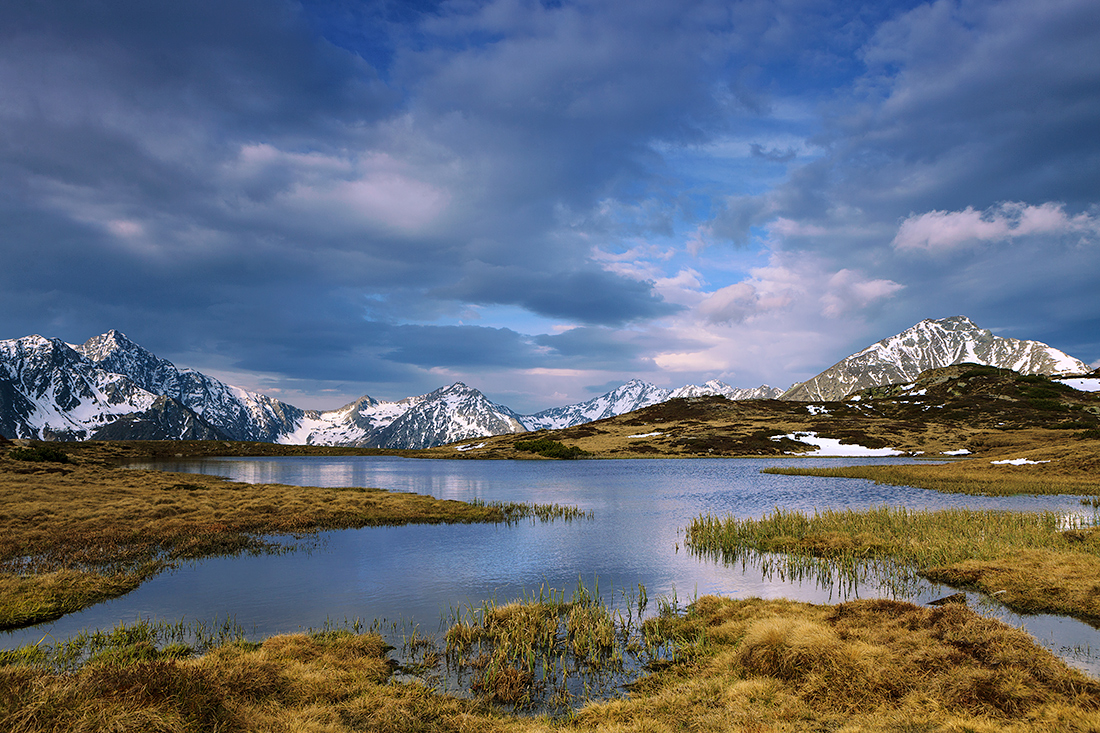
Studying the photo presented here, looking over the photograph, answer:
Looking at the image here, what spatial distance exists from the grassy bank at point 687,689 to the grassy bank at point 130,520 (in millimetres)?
8896

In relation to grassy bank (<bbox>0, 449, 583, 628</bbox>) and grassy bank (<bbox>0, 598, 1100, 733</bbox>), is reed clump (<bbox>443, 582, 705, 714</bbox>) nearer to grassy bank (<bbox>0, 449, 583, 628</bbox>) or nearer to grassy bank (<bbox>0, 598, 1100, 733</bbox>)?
grassy bank (<bbox>0, 598, 1100, 733</bbox>)

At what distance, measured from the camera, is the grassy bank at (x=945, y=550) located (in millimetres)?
20594

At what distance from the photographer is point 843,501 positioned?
169ft

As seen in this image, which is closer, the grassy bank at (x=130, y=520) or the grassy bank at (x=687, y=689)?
the grassy bank at (x=687, y=689)

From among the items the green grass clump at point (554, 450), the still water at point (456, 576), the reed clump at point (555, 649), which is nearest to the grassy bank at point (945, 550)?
the still water at point (456, 576)

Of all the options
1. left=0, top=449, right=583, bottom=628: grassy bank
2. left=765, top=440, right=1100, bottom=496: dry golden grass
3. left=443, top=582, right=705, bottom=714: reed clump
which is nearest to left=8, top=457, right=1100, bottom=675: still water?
left=0, top=449, right=583, bottom=628: grassy bank

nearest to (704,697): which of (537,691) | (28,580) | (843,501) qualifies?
(537,691)

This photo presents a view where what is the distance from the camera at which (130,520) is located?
1430 inches

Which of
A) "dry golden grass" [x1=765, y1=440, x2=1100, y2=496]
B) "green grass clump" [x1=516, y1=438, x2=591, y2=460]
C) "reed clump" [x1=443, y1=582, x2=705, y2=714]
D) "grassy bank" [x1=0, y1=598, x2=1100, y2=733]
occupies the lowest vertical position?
"green grass clump" [x1=516, y1=438, x2=591, y2=460]

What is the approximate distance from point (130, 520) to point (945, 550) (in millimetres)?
47684

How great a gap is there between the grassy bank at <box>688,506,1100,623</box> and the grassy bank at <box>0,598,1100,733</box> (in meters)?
7.74

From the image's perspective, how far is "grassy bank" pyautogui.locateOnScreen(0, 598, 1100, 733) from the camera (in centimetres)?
1022

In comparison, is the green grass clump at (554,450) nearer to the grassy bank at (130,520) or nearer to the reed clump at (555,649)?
the grassy bank at (130,520)

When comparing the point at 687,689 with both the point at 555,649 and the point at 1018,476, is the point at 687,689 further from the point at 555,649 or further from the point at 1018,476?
the point at 1018,476
